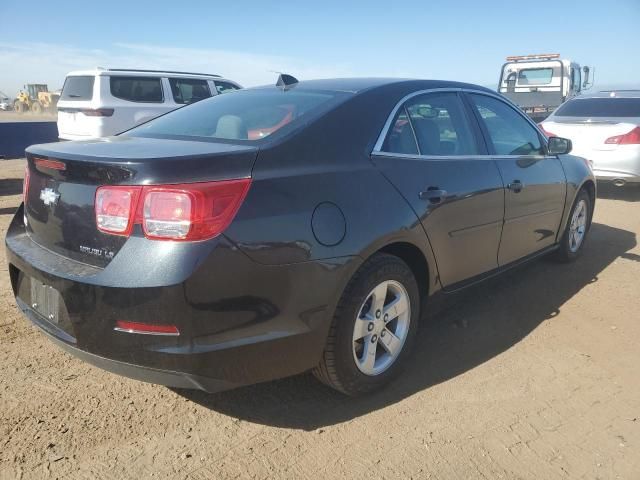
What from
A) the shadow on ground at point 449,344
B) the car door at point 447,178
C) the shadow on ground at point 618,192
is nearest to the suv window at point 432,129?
the car door at point 447,178

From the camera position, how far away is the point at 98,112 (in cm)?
959

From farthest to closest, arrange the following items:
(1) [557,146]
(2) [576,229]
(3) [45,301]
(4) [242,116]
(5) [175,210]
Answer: (2) [576,229]
(1) [557,146]
(4) [242,116]
(3) [45,301]
(5) [175,210]

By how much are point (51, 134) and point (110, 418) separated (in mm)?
10259

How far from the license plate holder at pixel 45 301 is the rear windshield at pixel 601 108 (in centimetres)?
877

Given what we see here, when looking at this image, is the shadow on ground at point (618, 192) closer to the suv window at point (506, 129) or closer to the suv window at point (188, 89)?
the suv window at point (506, 129)

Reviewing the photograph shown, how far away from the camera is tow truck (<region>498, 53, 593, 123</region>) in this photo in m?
14.8

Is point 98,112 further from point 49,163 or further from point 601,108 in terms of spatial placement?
point 601,108

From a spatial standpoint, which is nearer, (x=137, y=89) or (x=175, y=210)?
(x=175, y=210)

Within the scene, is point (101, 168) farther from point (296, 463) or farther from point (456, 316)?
point (456, 316)

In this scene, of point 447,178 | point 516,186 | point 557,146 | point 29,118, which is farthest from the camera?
point 29,118

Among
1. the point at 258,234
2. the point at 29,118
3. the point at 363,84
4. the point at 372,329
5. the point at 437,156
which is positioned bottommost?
the point at 29,118

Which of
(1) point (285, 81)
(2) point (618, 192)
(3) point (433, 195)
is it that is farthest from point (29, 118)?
(3) point (433, 195)

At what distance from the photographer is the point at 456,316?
154 inches

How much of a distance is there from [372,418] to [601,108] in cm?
827
